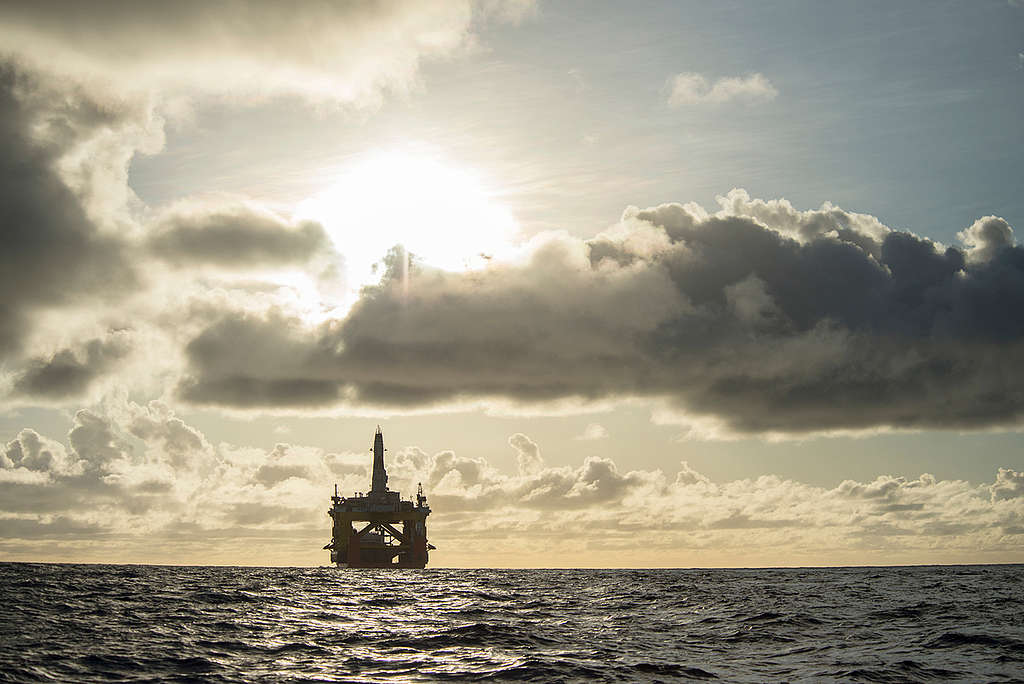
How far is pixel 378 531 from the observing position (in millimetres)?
182125

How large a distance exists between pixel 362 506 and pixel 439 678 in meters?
159

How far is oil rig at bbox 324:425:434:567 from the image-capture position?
17825 cm

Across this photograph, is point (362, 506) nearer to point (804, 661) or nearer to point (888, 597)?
point (888, 597)

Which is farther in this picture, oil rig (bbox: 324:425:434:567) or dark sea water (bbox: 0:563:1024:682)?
oil rig (bbox: 324:425:434:567)

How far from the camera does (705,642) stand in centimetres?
3491

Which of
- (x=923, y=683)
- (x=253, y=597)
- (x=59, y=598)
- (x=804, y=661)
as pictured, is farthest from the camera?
(x=253, y=597)

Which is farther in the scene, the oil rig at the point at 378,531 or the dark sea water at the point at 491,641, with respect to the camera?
the oil rig at the point at 378,531

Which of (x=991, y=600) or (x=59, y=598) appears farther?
(x=991, y=600)

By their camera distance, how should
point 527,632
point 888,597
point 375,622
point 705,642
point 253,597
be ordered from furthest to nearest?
1. point 888,597
2. point 253,597
3. point 375,622
4. point 527,632
5. point 705,642

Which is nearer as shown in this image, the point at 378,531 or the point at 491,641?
the point at 491,641

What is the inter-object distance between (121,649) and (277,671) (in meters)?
6.86

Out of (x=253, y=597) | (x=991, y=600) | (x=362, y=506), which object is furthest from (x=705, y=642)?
(x=362, y=506)

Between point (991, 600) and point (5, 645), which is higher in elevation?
point (5, 645)

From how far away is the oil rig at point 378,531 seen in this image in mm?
178250
